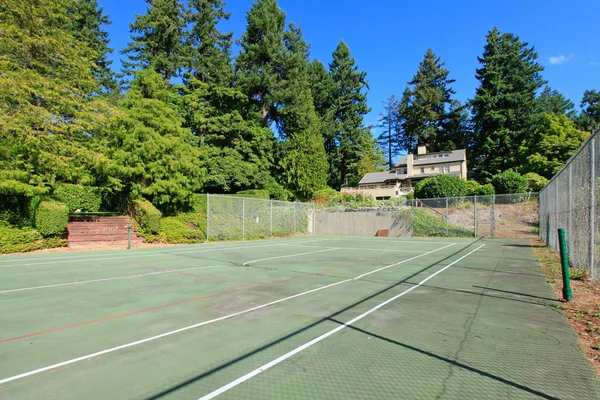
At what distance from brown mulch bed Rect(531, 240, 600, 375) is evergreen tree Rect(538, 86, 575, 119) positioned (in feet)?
188

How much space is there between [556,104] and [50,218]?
238 ft

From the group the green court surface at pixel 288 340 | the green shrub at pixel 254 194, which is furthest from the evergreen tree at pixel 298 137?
the green court surface at pixel 288 340

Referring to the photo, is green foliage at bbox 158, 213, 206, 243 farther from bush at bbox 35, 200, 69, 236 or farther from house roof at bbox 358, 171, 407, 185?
house roof at bbox 358, 171, 407, 185

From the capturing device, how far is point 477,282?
6926 millimetres

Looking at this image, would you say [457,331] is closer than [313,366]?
No

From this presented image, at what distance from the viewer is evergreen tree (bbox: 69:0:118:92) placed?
1369 inches

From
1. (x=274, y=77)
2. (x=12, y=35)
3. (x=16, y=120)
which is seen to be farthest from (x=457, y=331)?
(x=274, y=77)

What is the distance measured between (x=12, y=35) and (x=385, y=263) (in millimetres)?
18053

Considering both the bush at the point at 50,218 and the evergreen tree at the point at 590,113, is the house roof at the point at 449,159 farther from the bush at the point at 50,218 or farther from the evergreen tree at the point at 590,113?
the bush at the point at 50,218

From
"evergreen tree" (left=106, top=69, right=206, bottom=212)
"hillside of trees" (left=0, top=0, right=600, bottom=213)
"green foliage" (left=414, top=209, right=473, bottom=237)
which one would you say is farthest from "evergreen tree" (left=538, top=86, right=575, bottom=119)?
"evergreen tree" (left=106, top=69, right=206, bottom=212)

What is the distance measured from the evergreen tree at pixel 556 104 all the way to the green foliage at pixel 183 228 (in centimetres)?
5698

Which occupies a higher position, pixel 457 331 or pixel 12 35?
pixel 12 35

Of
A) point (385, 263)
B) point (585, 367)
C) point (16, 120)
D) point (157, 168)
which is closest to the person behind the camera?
point (585, 367)

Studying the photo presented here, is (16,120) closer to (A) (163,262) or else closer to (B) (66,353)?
(A) (163,262)
